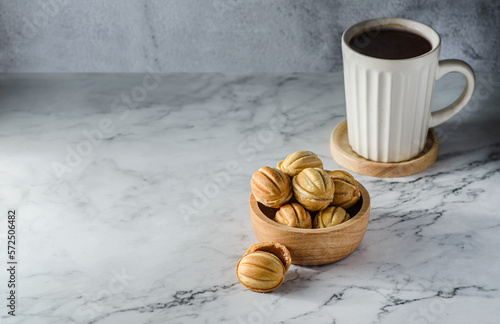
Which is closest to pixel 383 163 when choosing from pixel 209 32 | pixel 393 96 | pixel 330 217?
pixel 393 96

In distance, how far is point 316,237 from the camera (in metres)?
0.74

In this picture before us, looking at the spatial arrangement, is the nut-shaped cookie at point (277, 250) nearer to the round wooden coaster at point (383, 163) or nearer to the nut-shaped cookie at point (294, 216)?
the nut-shaped cookie at point (294, 216)

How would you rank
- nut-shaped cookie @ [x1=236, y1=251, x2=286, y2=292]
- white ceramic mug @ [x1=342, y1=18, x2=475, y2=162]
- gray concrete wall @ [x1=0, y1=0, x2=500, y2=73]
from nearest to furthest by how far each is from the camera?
nut-shaped cookie @ [x1=236, y1=251, x2=286, y2=292] → white ceramic mug @ [x1=342, y1=18, x2=475, y2=162] → gray concrete wall @ [x1=0, y1=0, x2=500, y2=73]

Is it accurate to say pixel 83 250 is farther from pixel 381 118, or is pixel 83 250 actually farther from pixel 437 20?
pixel 437 20

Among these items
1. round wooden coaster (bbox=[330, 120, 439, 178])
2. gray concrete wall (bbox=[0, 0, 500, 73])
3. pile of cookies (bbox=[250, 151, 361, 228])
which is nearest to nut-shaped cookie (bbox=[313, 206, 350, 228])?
pile of cookies (bbox=[250, 151, 361, 228])

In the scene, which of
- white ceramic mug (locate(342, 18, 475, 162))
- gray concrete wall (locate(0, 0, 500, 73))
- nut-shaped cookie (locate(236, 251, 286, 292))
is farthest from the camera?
gray concrete wall (locate(0, 0, 500, 73))

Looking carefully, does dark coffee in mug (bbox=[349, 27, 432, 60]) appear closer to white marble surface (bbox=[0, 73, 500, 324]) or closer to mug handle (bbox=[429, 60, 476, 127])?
mug handle (bbox=[429, 60, 476, 127])

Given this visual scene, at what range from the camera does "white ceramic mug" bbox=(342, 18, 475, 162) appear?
86 centimetres

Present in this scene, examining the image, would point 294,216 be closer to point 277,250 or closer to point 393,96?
point 277,250

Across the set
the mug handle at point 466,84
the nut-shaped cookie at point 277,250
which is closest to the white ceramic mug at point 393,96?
the mug handle at point 466,84

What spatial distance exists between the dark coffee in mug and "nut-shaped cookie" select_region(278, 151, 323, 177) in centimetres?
19

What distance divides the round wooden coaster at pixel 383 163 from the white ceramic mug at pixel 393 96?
1 centimetres

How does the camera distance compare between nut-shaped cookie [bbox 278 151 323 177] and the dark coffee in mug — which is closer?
nut-shaped cookie [bbox 278 151 323 177]

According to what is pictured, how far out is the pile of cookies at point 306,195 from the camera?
0.75 m
